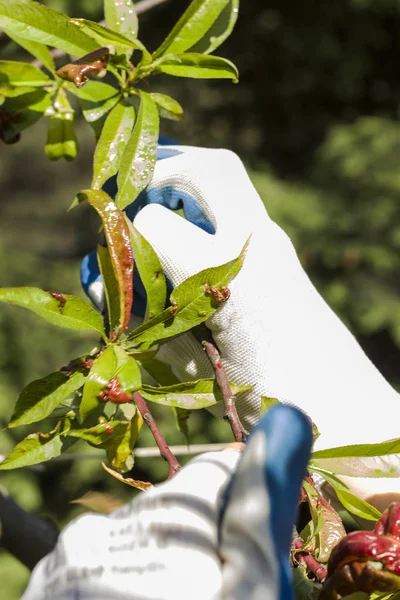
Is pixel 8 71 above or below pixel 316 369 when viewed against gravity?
above

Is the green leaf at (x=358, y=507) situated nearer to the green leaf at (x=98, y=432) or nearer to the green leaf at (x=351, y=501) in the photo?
the green leaf at (x=351, y=501)

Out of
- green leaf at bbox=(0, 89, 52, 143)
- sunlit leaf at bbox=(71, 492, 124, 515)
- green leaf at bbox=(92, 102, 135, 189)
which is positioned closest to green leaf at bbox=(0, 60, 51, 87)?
green leaf at bbox=(0, 89, 52, 143)

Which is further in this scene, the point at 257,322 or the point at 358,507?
the point at 257,322

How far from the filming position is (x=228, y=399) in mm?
730

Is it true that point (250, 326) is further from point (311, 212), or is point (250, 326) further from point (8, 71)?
point (311, 212)

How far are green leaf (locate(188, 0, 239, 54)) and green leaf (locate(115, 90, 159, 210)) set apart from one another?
0.14 metres

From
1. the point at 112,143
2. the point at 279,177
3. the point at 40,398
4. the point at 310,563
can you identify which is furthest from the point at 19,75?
the point at 279,177

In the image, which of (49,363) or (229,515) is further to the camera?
(49,363)

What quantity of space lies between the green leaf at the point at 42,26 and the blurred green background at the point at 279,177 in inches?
53.9

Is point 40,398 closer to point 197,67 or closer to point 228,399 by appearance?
point 228,399

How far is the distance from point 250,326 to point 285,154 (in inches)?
96.0

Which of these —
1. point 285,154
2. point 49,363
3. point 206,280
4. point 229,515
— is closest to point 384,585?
point 229,515

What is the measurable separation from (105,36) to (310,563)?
1.95 feet

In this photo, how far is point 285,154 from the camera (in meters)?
3.19
